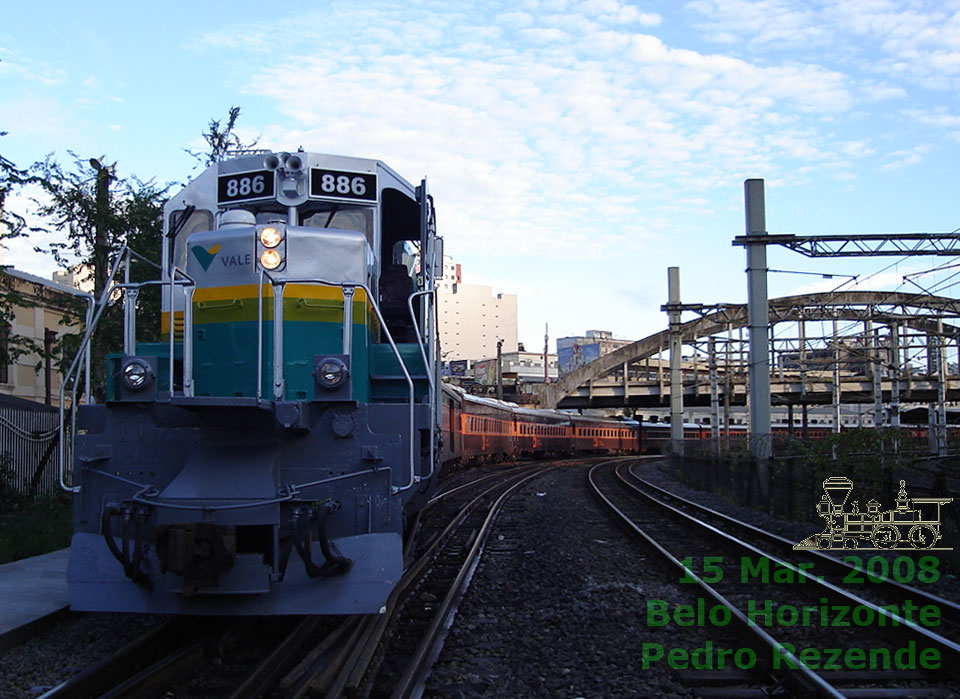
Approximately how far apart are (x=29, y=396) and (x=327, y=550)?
20.6 meters

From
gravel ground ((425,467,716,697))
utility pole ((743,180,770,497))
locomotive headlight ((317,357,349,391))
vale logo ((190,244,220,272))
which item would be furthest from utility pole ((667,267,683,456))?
locomotive headlight ((317,357,349,391))

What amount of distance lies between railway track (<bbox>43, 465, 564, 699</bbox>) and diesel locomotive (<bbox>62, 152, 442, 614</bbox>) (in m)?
0.33

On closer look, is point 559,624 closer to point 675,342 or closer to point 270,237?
point 270,237

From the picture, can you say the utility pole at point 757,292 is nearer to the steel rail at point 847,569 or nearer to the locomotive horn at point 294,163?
the steel rail at point 847,569

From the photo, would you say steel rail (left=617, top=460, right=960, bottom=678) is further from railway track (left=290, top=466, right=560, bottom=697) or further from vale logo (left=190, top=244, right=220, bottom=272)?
vale logo (left=190, top=244, right=220, bottom=272)

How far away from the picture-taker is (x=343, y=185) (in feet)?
22.0

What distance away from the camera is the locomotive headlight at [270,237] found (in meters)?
5.88

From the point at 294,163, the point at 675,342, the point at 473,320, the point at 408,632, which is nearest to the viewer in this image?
the point at 408,632

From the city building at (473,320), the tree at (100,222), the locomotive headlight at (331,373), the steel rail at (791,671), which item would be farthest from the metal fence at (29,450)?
the city building at (473,320)

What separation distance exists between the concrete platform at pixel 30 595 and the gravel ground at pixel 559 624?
9.43ft

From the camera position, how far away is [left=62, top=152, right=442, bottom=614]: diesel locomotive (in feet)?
16.5

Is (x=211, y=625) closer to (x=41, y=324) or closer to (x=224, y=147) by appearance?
(x=224, y=147)

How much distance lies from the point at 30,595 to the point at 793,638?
19.2 ft

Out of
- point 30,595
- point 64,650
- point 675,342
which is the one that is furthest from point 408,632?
point 675,342
